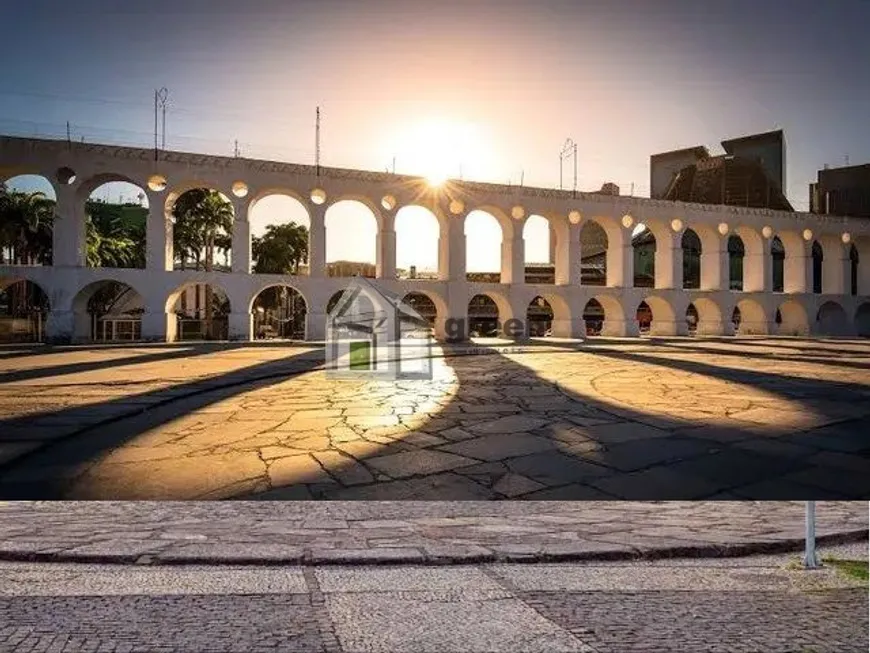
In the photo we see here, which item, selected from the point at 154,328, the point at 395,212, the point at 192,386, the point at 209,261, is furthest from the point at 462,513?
the point at 209,261

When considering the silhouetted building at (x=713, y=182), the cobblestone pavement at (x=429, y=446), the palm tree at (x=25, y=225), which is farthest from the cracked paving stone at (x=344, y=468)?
the silhouetted building at (x=713, y=182)

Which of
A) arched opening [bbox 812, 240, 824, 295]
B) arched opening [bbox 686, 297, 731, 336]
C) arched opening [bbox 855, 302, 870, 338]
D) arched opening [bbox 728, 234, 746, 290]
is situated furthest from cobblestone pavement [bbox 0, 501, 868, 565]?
arched opening [bbox 728, 234, 746, 290]

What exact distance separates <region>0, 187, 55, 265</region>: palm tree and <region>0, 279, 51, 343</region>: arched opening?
1.79 metres

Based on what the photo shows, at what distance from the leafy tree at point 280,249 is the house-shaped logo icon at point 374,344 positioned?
771 inches

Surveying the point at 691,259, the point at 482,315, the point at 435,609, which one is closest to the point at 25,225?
the point at 482,315

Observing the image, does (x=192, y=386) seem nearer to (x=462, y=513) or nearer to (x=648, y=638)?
(x=462, y=513)

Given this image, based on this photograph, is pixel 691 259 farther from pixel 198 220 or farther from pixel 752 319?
pixel 198 220

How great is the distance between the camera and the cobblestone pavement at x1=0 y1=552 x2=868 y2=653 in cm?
230

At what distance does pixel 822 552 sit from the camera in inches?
142

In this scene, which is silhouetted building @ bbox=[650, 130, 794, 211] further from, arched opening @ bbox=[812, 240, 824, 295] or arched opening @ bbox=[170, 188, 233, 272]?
arched opening @ bbox=[170, 188, 233, 272]

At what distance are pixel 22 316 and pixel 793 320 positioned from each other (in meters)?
36.4

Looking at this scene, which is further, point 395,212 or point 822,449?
point 395,212

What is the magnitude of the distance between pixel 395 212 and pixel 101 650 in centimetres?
2723

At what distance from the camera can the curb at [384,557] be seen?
309 centimetres
